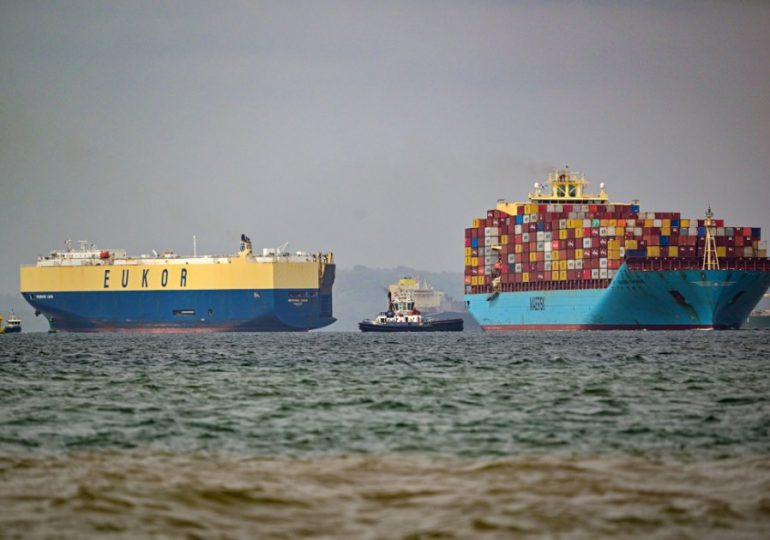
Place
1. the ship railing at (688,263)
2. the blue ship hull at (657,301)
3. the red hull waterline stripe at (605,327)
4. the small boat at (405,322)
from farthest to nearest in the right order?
the small boat at (405,322)
the red hull waterline stripe at (605,327)
the ship railing at (688,263)
the blue ship hull at (657,301)

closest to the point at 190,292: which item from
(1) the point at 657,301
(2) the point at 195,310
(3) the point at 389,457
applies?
(2) the point at 195,310

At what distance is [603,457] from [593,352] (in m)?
38.7

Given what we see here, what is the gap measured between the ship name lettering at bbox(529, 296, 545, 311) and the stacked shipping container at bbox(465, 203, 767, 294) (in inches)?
47.5

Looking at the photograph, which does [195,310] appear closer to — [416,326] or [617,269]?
[416,326]

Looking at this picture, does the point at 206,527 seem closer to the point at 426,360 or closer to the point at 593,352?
the point at 426,360

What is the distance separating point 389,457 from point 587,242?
92.9 m

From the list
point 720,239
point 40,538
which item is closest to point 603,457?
point 40,538

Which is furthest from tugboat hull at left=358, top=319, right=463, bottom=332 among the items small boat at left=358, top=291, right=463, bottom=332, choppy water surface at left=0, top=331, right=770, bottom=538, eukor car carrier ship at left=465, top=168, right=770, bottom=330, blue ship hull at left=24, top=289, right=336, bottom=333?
choppy water surface at left=0, top=331, right=770, bottom=538

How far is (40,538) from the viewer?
13.4m

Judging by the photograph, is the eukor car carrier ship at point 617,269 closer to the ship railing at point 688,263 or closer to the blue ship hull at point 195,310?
the ship railing at point 688,263

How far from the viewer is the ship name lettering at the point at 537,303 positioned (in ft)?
373

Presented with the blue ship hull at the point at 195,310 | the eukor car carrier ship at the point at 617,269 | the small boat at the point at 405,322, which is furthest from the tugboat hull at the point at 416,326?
the blue ship hull at the point at 195,310

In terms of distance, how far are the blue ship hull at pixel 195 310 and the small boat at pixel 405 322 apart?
1304cm

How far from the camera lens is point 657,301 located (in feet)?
340
